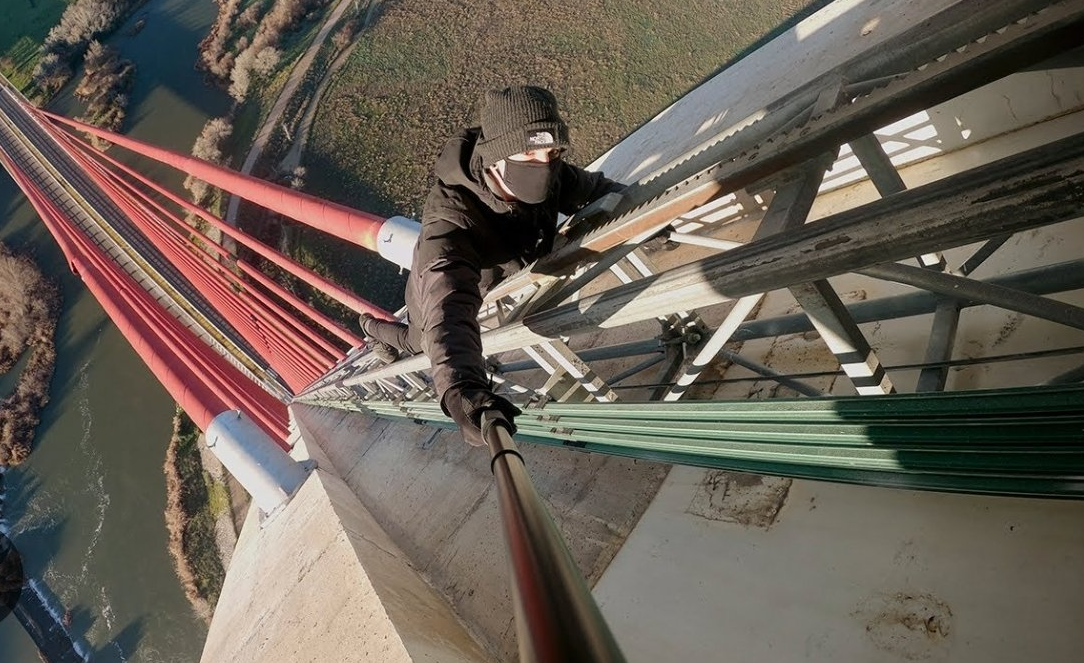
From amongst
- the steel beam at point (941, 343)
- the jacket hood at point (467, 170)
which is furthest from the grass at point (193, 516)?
A: the steel beam at point (941, 343)

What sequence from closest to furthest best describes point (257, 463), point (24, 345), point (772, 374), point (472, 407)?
point (472, 407) → point (772, 374) → point (257, 463) → point (24, 345)

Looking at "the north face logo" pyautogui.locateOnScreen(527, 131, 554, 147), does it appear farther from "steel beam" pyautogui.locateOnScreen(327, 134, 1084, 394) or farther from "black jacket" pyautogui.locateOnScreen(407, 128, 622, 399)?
"steel beam" pyautogui.locateOnScreen(327, 134, 1084, 394)

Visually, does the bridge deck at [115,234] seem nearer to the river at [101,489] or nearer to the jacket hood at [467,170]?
the river at [101,489]

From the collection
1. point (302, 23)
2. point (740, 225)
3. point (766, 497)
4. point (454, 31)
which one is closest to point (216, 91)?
point (302, 23)

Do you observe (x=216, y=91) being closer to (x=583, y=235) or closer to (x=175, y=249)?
(x=175, y=249)

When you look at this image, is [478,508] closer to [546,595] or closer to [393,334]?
[393,334]

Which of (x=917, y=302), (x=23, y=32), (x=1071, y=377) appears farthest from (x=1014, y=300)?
(x=23, y=32)

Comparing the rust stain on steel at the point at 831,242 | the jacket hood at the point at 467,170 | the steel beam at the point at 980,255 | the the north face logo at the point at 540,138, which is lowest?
the rust stain on steel at the point at 831,242
